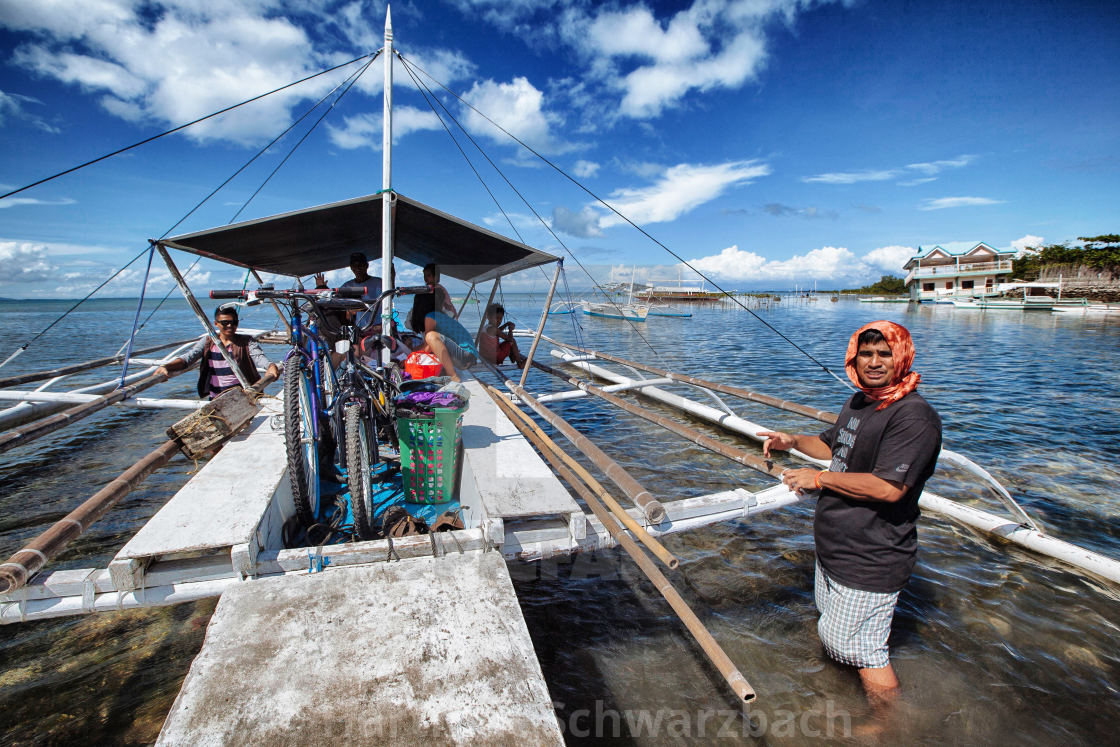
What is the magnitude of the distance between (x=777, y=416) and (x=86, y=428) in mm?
13797

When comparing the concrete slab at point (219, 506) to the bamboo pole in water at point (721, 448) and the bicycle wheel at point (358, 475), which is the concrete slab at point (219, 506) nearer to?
the bicycle wheel at point (358, 475)

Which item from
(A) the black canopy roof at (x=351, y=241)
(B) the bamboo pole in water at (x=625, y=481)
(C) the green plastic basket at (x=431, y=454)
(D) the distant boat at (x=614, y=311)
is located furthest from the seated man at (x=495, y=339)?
(D) the distant boat at (x=614, y=311)

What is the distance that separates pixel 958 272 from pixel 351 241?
71414 millimetres

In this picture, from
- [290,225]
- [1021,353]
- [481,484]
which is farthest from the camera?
[1021,353]

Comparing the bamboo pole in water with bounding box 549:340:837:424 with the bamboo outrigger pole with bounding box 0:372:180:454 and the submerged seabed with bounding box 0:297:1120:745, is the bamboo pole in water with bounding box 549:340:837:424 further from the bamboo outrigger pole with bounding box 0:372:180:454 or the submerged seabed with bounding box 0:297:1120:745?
the bamboo outrigger pole with bounding box 0:372:180:454

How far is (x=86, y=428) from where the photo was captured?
30.6 ft

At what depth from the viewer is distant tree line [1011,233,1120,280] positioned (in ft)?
148

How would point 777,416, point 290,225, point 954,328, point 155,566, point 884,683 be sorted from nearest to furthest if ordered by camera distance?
point 155,566 → point 884,683 → point 290,225 → point 777,416 → point 954,328

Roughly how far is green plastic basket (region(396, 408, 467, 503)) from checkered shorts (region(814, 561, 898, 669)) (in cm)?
320

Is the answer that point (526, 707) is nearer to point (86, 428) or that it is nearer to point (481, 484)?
point (481, 484)

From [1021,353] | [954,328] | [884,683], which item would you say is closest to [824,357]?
[1021,353]

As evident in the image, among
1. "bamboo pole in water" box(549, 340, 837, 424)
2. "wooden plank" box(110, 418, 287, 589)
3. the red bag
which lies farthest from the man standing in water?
the red bag

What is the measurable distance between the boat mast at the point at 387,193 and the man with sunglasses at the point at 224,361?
1756 mm

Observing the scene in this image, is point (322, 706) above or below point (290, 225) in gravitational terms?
below
